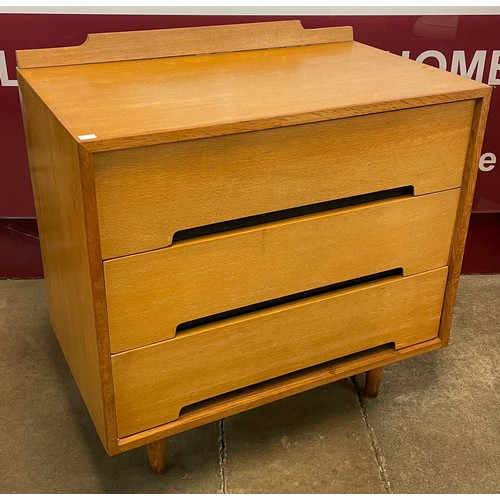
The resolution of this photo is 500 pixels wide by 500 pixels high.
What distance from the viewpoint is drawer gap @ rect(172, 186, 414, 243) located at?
1005 millimetres

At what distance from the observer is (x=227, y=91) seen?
1055 millimetres

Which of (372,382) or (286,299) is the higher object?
(286,299)

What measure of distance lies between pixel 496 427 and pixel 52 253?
92 centimetres

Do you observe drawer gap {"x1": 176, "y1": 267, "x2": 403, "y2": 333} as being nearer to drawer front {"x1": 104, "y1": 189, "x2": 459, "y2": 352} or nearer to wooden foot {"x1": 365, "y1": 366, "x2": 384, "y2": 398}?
drawer front {"x1": 104, "y1": 189, "x2": 459, "y2": 352}

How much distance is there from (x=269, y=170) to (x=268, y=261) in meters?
0.15

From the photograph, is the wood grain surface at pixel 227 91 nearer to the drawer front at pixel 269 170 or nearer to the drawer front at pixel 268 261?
the drawer front at pixel 269 170

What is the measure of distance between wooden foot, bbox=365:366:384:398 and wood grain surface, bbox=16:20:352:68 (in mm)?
678

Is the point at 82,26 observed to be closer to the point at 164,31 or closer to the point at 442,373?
the point at 164,31

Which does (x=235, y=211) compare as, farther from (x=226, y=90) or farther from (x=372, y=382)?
(x=372, y=382)

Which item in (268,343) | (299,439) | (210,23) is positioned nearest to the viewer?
(268,343)

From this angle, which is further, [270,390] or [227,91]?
[270,390]

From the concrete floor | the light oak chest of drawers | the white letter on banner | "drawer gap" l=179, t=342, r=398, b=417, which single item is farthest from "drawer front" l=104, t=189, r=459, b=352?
the white letter on banner

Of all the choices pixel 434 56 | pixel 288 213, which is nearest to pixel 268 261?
pixel 288 213

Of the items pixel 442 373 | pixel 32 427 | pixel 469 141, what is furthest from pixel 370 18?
pixel 32 427
